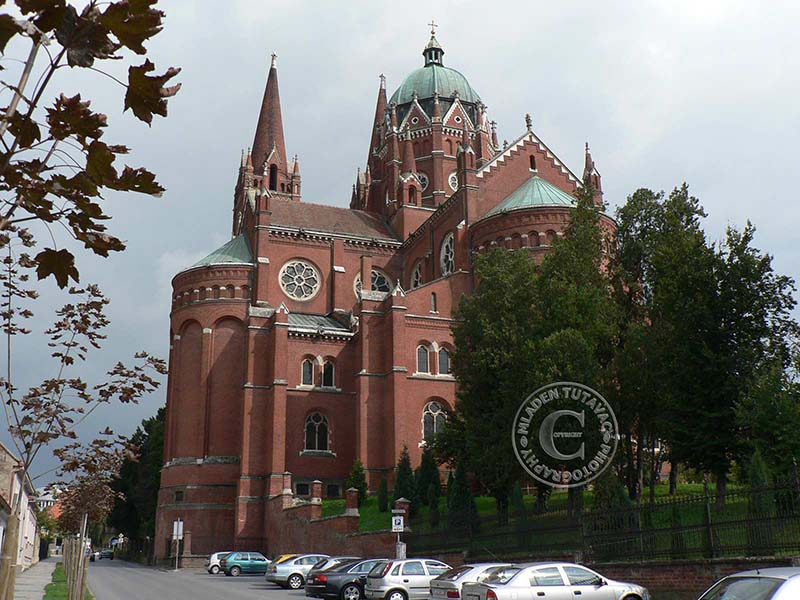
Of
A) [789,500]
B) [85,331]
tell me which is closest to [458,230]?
[789,500]

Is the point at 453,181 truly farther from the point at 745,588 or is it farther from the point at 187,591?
the point at 745,588

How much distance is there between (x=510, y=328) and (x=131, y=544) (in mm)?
59659

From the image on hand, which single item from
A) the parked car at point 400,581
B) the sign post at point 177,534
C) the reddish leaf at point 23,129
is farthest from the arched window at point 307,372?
the reddish leaf at point 23,129

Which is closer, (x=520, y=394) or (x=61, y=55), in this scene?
(x=61, y=55)

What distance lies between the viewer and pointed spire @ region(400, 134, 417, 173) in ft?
194

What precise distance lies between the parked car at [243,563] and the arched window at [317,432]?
7.94 meters

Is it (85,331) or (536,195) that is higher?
(536,195)

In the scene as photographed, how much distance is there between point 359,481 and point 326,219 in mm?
21356

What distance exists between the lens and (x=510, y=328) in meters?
26.9

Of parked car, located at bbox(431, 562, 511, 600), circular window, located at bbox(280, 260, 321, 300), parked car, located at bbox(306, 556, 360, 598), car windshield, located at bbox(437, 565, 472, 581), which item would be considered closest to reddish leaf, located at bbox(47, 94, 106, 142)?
parked car, located at bbox(431, 562, 511, 600)

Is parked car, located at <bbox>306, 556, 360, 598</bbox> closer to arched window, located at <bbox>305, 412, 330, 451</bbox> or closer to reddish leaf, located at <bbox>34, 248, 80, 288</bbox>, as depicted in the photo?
arched window, located at <bbox>305, 412, 330, 451</bbox>

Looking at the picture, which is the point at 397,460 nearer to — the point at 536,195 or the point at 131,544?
the point at 536,195

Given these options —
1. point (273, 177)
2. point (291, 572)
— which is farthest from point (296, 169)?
point (291, 572)

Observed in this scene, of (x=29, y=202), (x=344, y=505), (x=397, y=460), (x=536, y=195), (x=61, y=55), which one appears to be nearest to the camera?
(x=61, y=55)
